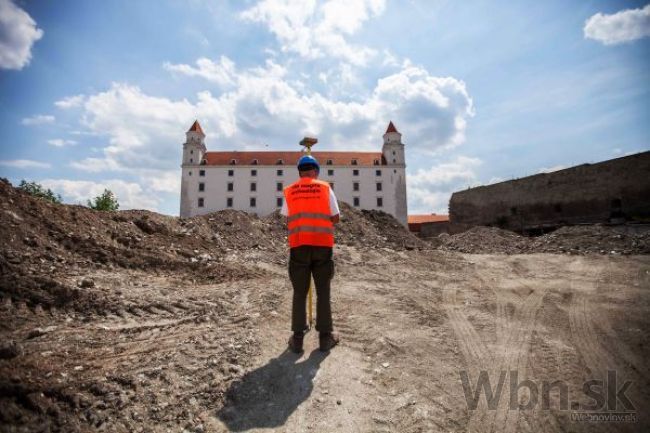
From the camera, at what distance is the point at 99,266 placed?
587cm

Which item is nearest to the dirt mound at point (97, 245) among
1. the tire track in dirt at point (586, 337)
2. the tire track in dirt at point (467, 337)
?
the tire track in dirt at point (467, 337)

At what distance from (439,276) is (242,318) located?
4737mm

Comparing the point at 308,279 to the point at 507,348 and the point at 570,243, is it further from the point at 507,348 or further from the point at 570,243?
the point at 570,243

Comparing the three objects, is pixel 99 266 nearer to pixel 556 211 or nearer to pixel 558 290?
pixel 558 290

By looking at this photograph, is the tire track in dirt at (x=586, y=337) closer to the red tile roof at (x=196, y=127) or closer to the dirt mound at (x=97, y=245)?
the dirt mound at (x=97, y=245)

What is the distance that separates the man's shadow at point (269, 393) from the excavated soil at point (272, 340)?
0.01 m

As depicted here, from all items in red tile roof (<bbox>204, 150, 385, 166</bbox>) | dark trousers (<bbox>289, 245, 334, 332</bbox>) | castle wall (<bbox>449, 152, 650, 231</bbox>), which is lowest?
dark trousers (<bbox>289, 245, 334, 332</bbox>)

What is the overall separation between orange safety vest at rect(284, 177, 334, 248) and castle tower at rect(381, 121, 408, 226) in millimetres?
45682

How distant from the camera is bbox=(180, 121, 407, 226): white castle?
155ft

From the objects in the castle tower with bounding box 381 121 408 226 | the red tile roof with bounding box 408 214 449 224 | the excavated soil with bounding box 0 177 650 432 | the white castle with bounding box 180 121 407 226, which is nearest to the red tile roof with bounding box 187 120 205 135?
the white castle with bounding box 180 121 407 226

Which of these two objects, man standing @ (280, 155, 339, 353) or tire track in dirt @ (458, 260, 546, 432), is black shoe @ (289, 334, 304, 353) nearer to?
man standing @ (280, 155, 339, 353)

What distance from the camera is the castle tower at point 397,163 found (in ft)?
159

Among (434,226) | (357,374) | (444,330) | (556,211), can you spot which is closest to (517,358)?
(444,330)

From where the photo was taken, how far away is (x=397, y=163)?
50156mm
